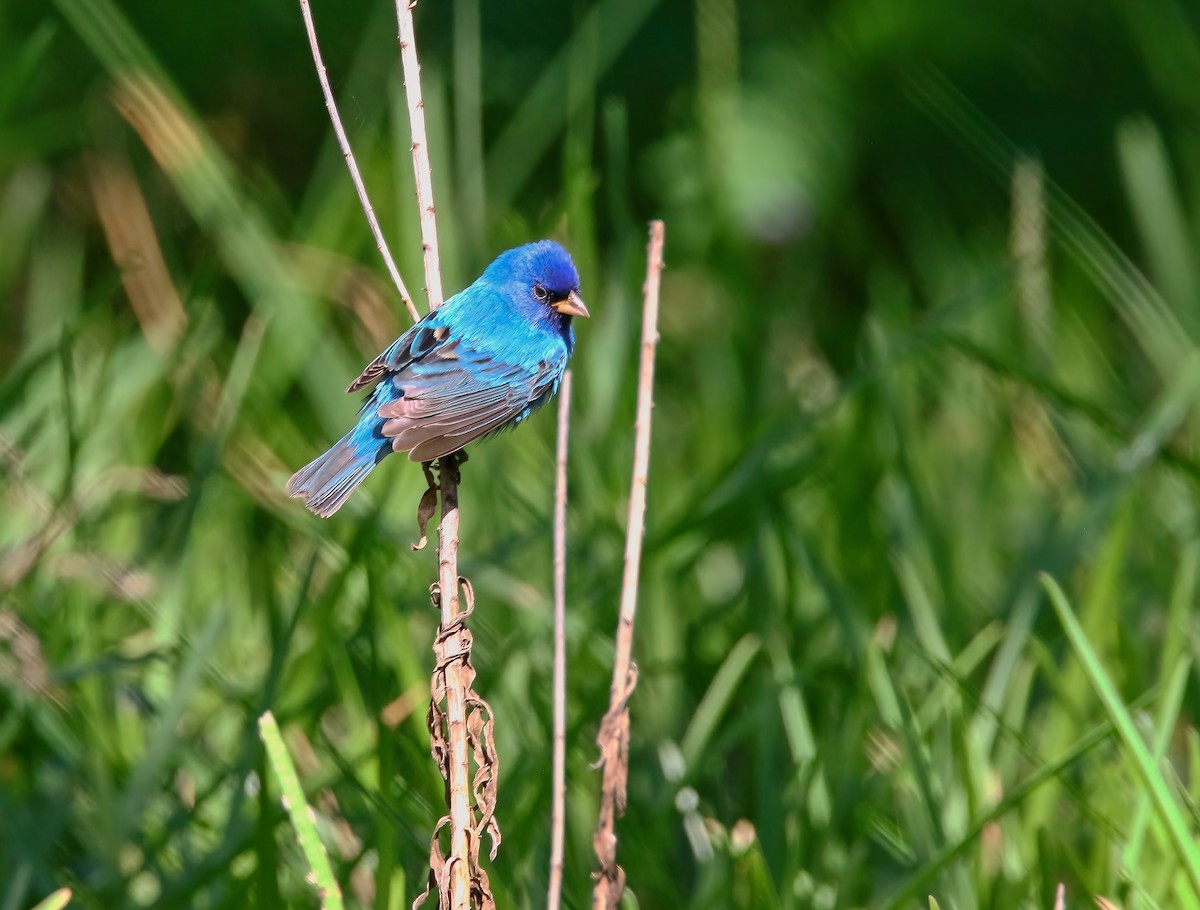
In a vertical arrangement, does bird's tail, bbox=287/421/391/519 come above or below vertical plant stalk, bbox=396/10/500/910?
above

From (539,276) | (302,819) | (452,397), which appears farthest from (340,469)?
(302,819)

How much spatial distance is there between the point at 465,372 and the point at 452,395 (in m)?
0.14

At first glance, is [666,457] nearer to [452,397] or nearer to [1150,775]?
[452,397]

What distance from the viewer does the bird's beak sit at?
9.27 feet

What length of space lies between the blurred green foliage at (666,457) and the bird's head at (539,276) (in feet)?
1.15

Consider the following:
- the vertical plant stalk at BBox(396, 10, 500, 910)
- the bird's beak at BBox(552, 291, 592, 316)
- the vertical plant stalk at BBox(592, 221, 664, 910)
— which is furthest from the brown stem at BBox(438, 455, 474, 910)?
the bird's beak at BBox(552, 291, 592, 316)

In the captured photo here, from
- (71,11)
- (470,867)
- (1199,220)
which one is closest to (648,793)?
(470,867)

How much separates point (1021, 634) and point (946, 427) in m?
1.32

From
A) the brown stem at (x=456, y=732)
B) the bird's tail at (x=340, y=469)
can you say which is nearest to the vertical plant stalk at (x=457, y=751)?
the brown stem at (x=456, y=732)

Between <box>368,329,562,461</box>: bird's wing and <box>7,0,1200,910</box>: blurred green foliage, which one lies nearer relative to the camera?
<box>368,329,562,461</box>: bird's wing

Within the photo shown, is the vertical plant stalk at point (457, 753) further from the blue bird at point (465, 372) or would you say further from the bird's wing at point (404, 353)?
the bird's wing at point (404, 353)

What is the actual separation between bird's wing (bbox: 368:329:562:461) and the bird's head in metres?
0.13

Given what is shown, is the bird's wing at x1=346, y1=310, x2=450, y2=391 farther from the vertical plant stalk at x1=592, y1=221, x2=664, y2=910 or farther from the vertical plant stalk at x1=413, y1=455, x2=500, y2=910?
the vertical plant stalk at x1=413, y1=455, x2=500, y2=910

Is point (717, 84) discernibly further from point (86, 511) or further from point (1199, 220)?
point (86, 511)
